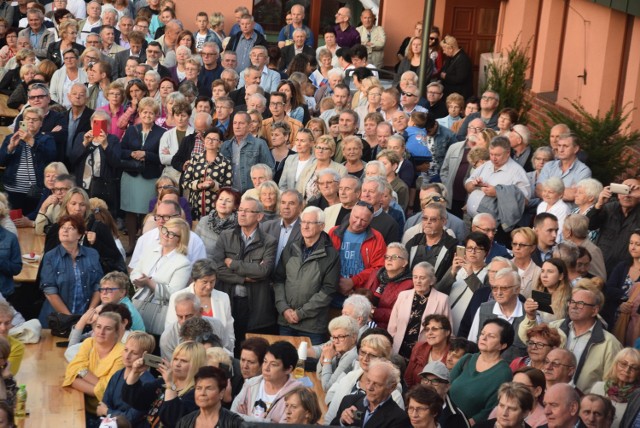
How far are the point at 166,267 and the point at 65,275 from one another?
0.93 meters

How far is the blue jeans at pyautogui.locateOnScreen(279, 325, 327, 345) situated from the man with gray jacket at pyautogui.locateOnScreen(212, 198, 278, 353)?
16 centimetres

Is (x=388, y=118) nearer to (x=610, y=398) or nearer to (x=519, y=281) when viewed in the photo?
(x=519, y=281)

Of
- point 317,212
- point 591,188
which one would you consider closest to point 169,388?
point 317,212

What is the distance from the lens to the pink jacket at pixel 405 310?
1219cm

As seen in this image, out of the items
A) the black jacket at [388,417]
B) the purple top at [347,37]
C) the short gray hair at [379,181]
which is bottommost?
the black jacket at [388,417]

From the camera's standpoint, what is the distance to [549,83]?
2158 centimetres

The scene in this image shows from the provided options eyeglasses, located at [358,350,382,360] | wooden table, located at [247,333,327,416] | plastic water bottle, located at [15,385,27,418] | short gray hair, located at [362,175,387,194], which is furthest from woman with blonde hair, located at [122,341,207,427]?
short gray hair, located at [362,175,387,194]

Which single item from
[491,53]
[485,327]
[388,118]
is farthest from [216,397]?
[491,53]

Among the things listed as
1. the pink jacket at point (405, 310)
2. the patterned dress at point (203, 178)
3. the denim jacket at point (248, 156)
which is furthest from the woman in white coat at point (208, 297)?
the denim jacket at point (248, 156)

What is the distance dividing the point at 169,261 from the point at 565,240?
150 inches

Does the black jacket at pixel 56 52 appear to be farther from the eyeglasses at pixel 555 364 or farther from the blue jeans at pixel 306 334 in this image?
the eyeglasses at pixel 555 364

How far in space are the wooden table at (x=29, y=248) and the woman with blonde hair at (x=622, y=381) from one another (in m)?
5.59

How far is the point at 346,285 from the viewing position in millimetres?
13062

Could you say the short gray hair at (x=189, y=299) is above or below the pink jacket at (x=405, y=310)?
above
